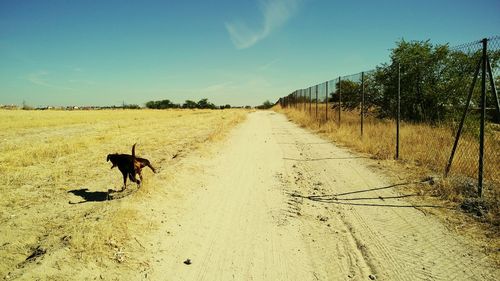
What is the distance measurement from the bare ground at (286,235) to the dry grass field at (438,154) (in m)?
0.78

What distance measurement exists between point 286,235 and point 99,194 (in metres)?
3.77

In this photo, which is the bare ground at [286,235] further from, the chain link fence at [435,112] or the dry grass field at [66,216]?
the chain link fence at [435,112]

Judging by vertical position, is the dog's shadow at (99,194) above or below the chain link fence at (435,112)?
below

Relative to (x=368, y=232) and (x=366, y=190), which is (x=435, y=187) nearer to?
(x=366, y=190)

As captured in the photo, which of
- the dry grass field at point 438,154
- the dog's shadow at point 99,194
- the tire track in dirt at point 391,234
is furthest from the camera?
the dog's shadow at point 99,194

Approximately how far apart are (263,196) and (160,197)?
5.87 feet

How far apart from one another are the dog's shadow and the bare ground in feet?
1.30

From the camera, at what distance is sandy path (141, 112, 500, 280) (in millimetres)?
3311

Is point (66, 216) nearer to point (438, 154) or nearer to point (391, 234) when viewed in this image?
point (391, 234)

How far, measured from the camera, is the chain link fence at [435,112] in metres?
6.02

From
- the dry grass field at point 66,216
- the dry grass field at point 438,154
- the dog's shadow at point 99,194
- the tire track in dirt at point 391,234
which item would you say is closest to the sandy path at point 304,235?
the tire track in dirt at point 391,234

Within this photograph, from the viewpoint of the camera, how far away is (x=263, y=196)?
5836 millimetres

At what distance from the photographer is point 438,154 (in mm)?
7797

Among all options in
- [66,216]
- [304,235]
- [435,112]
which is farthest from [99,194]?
[435,112]
